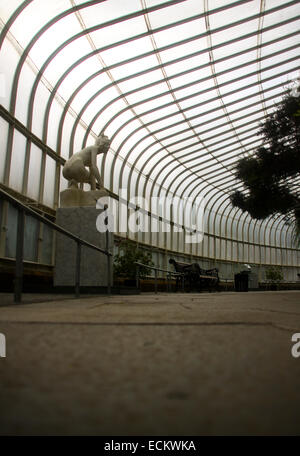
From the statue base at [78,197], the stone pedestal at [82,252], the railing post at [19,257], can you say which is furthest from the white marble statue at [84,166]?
the railing post at [19,257]

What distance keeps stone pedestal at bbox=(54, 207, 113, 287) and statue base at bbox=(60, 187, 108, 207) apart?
17.0 inches

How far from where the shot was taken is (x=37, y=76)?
1167 cm

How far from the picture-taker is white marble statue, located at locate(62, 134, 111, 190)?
8.28 metres

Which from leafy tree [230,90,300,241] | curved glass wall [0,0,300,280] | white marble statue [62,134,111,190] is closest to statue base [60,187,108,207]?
white marble statue [62,134,111,190]

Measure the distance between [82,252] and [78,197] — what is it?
1.60 meters

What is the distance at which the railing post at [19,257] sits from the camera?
293 centimetres

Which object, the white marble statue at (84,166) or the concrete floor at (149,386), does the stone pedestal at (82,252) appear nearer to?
the white marble statue at (84,166)

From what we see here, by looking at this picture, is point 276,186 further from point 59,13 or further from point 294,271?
point 294,271

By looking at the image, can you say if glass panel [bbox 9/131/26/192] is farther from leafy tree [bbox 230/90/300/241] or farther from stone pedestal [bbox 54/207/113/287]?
leafy tree [bbox 230/90/300/241]

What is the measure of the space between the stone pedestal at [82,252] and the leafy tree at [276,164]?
19.8ft

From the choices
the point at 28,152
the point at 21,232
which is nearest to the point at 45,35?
→ the point at 28,152

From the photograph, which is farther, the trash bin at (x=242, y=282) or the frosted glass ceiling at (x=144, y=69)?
the trash bin at (x=242, y=282)

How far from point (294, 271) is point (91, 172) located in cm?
3559

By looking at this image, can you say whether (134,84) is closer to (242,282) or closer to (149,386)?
(242,282)
